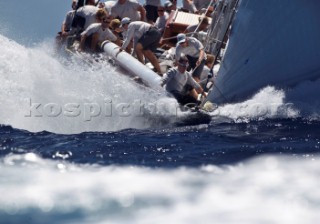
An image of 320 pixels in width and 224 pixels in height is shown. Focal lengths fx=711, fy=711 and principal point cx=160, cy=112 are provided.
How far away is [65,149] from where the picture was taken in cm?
752

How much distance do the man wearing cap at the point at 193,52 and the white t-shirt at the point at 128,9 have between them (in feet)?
9.42

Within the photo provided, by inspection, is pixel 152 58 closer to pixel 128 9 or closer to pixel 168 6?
pixel 128 9

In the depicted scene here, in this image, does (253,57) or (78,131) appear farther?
(253,57)

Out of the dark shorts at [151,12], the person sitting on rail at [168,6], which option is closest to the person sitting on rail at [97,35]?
the person sitting on rail at [168,6]

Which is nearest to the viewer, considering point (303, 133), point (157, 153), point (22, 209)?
point (22, 209)

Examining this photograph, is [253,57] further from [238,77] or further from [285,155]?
[285,155]

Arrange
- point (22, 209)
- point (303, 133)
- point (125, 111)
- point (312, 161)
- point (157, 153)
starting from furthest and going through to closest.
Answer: point (125, 111), point (303, 133), point (157, 153), point (312, 161), point (22, 209)

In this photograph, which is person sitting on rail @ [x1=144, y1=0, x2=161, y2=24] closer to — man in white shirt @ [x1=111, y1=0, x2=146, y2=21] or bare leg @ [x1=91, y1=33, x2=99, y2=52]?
man in white shirt @ [x1=111, y1=0, x2=146, y2=21]

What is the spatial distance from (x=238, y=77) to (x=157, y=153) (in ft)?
10.5

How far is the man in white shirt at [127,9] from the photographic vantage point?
44.4 feet

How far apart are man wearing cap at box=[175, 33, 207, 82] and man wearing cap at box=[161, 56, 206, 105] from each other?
665 mm

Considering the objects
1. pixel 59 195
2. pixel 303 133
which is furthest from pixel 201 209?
pixel 303 133

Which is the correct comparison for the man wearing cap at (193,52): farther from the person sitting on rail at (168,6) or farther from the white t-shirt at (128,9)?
the person sitting on rail at (168,6)

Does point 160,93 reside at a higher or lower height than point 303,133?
higher
